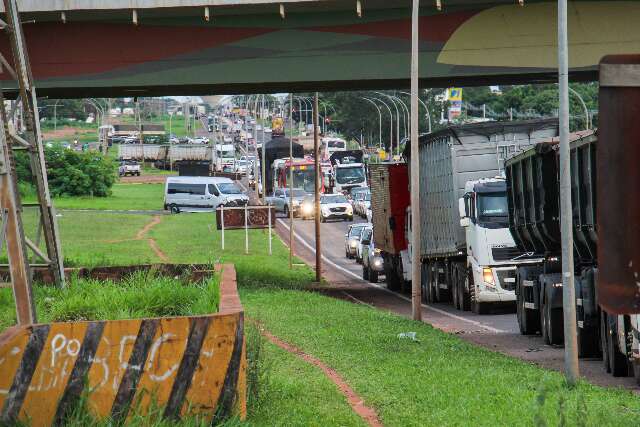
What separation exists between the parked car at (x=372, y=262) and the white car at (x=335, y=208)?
3116 centimetres

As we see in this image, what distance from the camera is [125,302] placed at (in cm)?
1402

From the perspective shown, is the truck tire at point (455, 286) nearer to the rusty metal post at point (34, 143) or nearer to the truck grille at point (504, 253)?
the truck grille at point (504, 253)

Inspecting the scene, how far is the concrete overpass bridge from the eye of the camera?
32.8 meters

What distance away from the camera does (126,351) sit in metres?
9.64

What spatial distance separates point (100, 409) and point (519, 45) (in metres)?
25.0

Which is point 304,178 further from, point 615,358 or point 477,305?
point 615,358

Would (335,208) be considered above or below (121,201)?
below

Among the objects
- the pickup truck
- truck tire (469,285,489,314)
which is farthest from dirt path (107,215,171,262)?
the pickup truck

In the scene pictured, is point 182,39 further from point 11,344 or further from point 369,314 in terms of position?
point 11,344

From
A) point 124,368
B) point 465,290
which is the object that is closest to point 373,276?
point 465,290

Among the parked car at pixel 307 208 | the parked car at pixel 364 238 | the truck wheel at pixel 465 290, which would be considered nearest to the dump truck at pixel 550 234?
the truck wheel at pixel 465 290

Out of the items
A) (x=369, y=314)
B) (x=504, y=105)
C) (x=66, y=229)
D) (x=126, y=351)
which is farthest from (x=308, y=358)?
(x=504, y=105)

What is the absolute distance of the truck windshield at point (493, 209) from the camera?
30.2 m

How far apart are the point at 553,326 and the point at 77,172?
85215mm
